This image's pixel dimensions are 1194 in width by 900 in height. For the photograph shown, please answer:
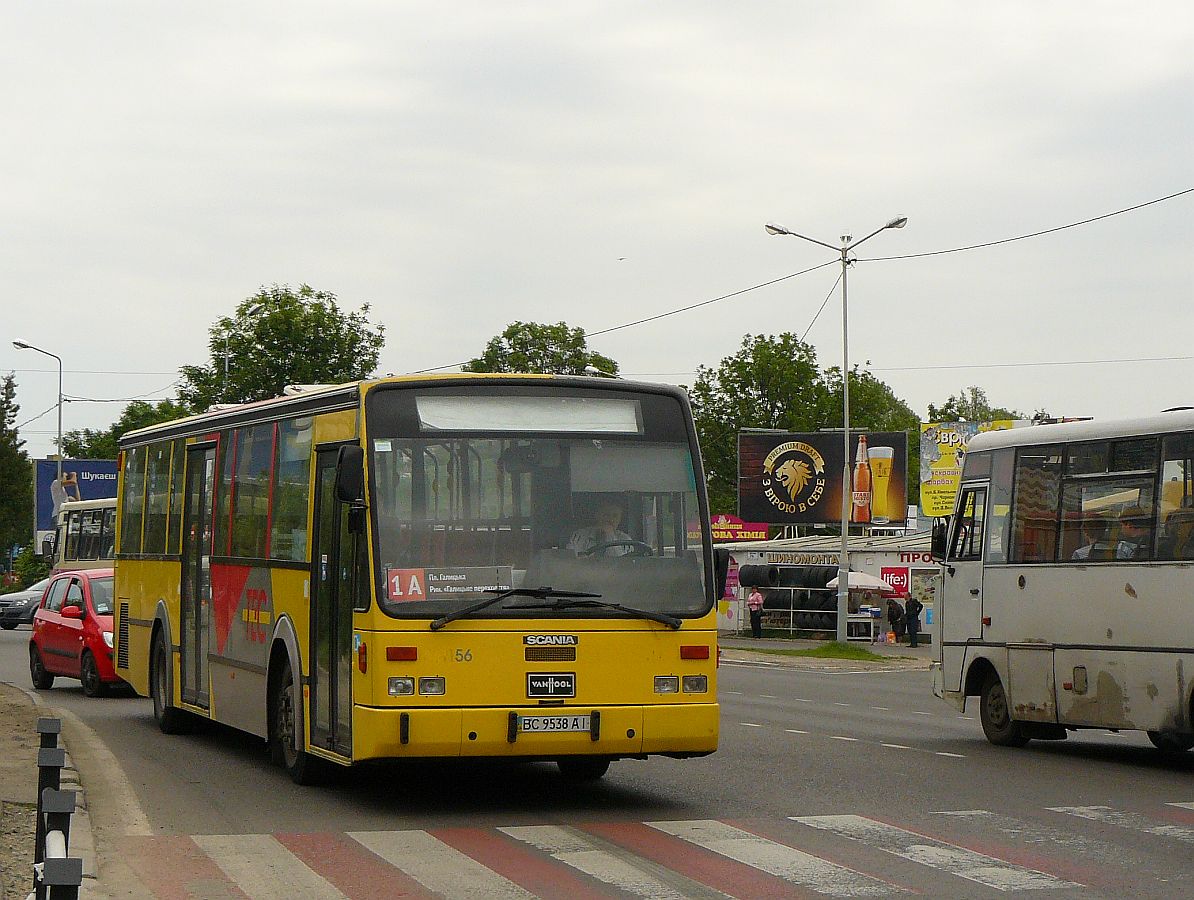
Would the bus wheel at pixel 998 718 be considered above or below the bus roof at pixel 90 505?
below

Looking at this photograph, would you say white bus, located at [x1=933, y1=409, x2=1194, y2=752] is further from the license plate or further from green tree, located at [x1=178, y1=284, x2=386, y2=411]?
green tree, located at [x1=178, y1=284, x2=386, y2=411]

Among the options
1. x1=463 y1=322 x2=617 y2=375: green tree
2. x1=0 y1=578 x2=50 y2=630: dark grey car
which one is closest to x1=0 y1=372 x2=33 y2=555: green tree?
x1=463 y1=322 x2=617 y2=375: green tree

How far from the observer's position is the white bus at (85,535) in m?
43.1

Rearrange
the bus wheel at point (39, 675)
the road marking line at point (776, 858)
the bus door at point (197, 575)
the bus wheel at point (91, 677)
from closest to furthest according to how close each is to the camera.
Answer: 1. the road marking line at point (776, 858)
2. the bus door at point (197, 575)
3. the bus wheel at point (91, 677)
4. the bus wheel at point (39, 675)

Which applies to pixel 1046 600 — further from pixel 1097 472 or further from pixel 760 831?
pixel 760 831

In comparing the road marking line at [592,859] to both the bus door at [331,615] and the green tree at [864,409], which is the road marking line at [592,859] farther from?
the green tree at [864,409]

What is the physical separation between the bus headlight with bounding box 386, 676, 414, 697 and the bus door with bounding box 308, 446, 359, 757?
1.78 ft

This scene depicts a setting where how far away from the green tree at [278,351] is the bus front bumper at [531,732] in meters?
52.0

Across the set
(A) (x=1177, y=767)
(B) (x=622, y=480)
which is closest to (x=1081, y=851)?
(B) (x=622, y=480)

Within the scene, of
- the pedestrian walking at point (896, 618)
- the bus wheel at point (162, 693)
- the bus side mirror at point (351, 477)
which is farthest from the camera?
the pedestrian walking at point (896, 618)

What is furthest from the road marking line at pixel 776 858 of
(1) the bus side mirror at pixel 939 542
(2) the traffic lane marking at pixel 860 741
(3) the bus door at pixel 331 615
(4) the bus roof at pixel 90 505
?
(4) the bus roof at pixel 90 505

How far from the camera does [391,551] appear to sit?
38.0 feet

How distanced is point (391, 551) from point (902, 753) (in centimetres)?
679

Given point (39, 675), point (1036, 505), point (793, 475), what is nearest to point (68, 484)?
point (793, 475)
